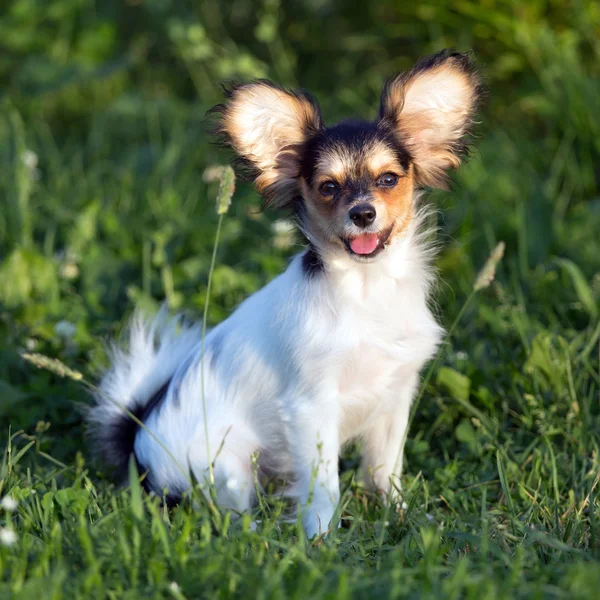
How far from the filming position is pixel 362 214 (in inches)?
111

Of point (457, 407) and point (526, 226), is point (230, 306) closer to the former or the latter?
point (457, 407)

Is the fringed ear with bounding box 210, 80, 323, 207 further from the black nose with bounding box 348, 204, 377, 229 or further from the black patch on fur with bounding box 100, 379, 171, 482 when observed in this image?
the black patch on fur with bounding box 100, 379, 171, 482

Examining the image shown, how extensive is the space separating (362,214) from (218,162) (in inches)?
124

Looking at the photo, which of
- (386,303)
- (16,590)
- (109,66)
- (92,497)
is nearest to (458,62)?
(386,303)

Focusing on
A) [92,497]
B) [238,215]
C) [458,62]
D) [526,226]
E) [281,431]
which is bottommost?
[92,497]

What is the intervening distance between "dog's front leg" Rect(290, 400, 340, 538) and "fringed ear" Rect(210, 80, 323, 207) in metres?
0.76

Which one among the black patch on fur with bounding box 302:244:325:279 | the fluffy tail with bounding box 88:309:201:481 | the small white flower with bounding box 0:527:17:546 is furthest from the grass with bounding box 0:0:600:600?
the black patch on fur with bounding box 302:244:325:279

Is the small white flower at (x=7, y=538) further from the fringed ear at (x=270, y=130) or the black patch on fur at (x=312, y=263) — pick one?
the fringed ear at (x=270, y=130)

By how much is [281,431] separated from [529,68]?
4.23 metres

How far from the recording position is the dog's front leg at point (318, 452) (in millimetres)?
2928

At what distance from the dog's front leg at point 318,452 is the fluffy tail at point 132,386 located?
2.11 feet

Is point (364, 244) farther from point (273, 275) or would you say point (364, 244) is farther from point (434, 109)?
point (273, 275)

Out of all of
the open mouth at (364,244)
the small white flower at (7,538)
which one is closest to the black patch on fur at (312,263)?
the open mouth at (364,244)

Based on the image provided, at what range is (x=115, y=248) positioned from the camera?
4.96m
